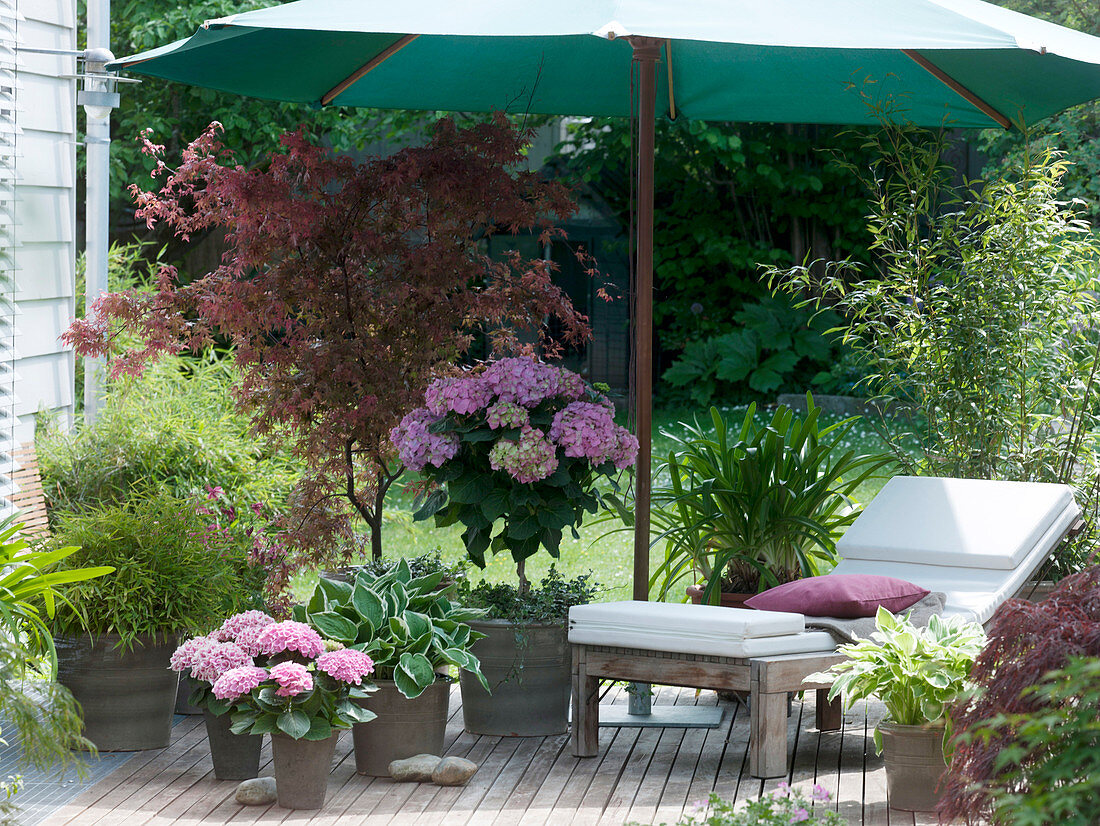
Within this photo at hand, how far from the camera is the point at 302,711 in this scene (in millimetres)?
3273

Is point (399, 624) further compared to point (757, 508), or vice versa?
point (757, 508)

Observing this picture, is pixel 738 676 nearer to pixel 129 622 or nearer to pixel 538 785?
pixel 538 785

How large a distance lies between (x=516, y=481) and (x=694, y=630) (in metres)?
0.77

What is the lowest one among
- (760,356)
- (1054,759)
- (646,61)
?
(1054,759)

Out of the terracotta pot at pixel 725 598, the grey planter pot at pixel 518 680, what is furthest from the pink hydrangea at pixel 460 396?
the terracotta pot at pixel 725 598

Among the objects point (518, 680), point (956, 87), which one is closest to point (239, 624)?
point (518, 680)

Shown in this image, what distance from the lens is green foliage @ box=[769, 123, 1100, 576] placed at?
179 inches

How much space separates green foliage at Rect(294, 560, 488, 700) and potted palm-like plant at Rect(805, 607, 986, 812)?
1.09 metres

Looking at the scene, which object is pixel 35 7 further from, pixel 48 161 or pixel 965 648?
pixel 965 648

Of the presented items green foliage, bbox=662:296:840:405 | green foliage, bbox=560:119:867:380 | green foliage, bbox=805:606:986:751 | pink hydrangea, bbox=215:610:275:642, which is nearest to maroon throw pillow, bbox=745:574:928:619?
green foliage, bbox=805:606:986:751

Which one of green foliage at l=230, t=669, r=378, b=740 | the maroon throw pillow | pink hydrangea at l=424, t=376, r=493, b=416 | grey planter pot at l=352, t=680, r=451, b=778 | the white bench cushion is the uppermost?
pink hydrangea at l=424, t=376, r=493, b=416

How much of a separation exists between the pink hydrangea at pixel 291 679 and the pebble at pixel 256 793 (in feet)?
0.85

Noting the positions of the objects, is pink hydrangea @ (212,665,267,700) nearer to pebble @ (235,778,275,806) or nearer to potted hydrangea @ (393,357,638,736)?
pebble @ (235,778,275,806)

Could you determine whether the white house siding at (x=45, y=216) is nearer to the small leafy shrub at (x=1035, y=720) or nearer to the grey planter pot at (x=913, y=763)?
the grey planter pot at (x=913, y=763)
